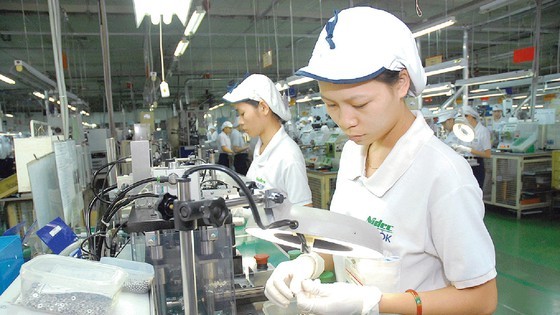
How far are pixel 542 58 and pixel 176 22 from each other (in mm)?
12063

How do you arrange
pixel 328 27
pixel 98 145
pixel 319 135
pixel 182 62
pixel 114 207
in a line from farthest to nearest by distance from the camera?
1. pixel 182 62
2. pixel 319 135
3. pixel 98 145
4. pixel 114 207
5. pixel 328 27

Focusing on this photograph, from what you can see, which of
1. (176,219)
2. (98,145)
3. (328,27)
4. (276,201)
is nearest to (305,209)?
(276,201)

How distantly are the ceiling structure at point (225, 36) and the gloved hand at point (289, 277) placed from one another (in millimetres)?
2667

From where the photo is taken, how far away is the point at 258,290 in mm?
1285

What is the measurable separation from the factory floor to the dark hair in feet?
9.17

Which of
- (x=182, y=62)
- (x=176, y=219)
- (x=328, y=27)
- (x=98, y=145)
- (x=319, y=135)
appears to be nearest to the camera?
(x=176, y=219)

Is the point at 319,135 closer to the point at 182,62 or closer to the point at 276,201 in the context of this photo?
the point at 276,201

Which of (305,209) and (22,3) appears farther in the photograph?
(22,3)

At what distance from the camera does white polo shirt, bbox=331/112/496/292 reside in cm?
92

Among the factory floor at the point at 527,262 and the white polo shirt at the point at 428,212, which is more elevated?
the white polo shirt at the point at 428,212

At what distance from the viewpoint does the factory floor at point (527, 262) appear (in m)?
3.10

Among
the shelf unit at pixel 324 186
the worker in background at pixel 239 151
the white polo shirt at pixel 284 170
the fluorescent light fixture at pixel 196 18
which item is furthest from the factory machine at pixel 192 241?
the worker in background at pixel 239 151

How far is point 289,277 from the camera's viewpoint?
39.9 inches

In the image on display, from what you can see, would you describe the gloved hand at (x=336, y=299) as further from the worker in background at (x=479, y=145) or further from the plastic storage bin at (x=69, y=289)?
the worker in background at (x=479, y=145)
